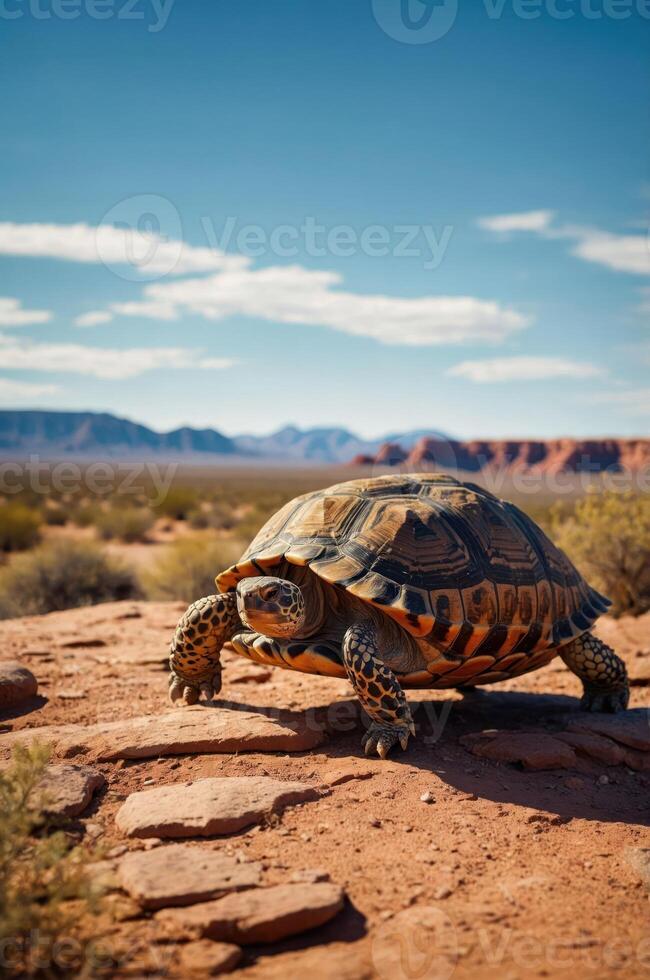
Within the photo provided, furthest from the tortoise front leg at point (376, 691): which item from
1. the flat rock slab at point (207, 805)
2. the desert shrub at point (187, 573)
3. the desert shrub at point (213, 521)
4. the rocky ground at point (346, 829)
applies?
the desert shrub at point (213, 521)

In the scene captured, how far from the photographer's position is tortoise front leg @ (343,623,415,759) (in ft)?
16.8

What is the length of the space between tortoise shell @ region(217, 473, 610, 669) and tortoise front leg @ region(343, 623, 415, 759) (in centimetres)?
30

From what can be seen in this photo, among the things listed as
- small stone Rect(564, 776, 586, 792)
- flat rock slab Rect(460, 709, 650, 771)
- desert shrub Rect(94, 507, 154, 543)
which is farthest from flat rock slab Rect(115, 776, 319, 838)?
desert shrub Rect(94, 507, 154, 543)

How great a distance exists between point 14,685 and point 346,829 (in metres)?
3.74

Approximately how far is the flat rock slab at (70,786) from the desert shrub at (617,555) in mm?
9591

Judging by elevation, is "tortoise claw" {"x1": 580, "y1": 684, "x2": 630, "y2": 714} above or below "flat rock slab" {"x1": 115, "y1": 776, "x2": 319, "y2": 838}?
below

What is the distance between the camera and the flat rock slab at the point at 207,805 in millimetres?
3980

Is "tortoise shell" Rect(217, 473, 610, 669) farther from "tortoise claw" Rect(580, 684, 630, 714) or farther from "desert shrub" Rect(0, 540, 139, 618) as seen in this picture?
"desert shrub" Rect(0, 540, 139, 618)

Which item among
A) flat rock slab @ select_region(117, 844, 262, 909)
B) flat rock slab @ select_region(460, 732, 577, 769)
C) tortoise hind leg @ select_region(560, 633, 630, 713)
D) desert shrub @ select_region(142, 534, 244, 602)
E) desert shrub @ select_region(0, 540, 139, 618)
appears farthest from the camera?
desert shrub @ select_region(142, 534, 244, 602)

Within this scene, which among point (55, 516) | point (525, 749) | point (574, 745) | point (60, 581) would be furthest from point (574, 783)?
point (55, 516)

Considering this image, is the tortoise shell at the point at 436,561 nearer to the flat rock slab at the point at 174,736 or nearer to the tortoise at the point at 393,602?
the tortoise at the point at 393,602

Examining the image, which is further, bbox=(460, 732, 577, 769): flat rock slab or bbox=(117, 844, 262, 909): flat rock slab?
bbox=(460, 732, 577, 769): flat rock slab

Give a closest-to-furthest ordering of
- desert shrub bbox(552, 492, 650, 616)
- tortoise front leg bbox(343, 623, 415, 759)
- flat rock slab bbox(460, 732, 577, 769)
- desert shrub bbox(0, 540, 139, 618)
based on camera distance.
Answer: tortoise front leg bbox(343, 623, 415, 759) < flat rock slab bbox(460, 732, 577, 769) < desert shrub bbox(552, 492, 650, 616) < desert shrub bbox(0, 540, 139, 618)

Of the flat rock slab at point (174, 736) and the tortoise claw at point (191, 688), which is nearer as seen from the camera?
the flat rock slab at point (174, 736)
